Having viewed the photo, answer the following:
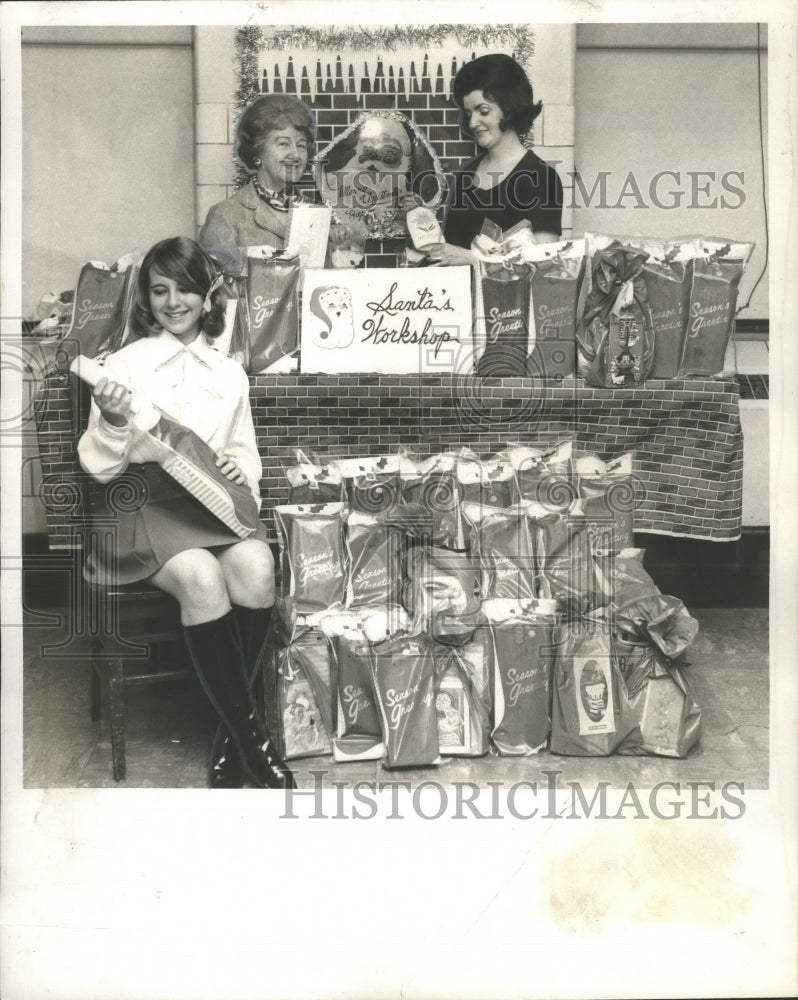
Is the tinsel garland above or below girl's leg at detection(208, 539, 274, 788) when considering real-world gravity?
above

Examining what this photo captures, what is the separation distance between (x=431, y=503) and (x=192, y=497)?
67 cm

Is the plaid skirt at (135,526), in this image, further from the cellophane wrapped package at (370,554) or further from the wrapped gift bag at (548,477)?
the wrapped gift bag at (548,477)

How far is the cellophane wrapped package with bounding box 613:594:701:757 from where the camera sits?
10.8 feet

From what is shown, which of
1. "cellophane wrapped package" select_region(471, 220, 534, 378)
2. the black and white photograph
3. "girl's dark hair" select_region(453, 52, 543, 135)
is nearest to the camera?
the black and white photograph

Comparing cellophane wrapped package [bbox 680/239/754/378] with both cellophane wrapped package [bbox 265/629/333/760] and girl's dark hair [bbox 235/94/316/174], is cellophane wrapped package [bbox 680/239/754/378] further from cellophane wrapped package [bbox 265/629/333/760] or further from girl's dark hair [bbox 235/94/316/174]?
cellophane wrapped package [bbox 265/629/333/760]

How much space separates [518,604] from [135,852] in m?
1.24

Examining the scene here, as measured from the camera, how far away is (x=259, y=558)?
3238mm

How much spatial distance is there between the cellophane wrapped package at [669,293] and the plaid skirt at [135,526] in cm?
142

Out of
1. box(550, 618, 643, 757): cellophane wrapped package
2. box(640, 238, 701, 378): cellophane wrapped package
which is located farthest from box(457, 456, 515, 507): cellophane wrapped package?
box(640, 238, 701, 378): cellophane wrapped package

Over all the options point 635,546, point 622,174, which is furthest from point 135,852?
point 622,174

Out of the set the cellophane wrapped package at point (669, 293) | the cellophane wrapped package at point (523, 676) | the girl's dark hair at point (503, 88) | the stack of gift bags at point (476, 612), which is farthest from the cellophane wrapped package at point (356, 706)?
the girl's dark hair at point (503, 88)

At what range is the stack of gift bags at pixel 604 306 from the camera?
10.6 ft

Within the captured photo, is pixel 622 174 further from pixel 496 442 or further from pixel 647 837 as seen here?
pixel 647 837

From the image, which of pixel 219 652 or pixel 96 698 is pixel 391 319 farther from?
pixel 96 698
